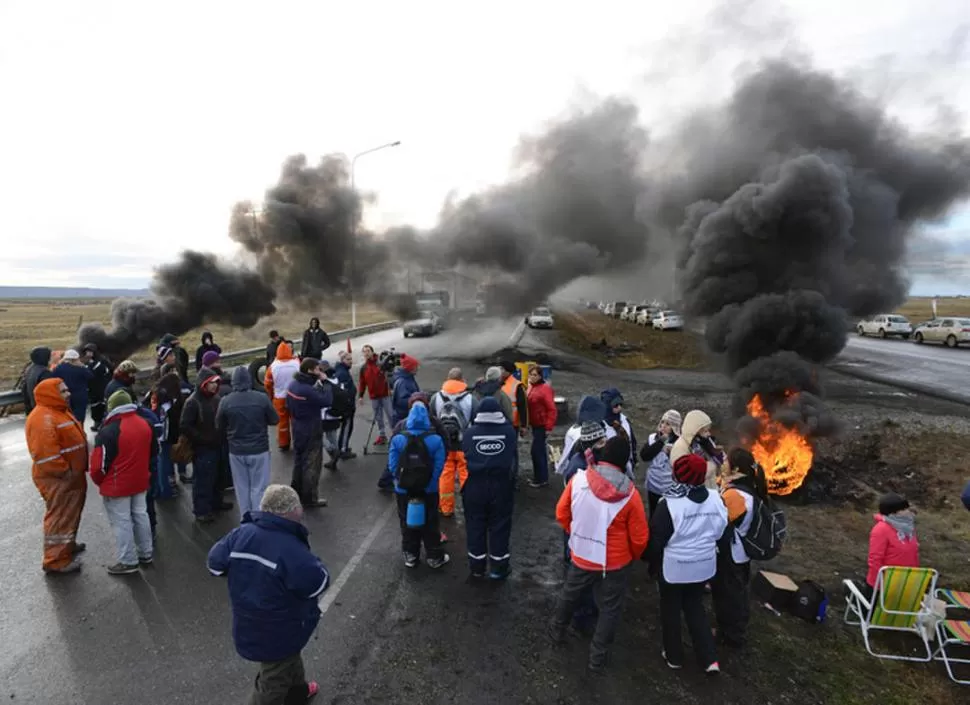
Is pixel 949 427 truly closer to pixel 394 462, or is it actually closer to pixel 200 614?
pixel 394 462

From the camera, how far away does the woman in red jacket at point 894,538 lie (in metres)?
4.00

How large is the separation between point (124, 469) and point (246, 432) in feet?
3.35

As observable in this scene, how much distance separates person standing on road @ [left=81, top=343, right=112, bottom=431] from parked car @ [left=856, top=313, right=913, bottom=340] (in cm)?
3539

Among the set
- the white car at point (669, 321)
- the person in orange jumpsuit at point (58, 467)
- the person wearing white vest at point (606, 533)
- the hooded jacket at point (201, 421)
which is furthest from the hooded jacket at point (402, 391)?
the white car at point (669, 321)

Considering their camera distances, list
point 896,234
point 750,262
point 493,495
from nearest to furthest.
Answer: point 493,495
point 750,262
point 896,234

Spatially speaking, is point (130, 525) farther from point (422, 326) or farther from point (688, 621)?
point (422, 326)

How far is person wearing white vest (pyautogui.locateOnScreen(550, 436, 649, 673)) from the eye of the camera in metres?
3.34

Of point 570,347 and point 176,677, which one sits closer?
point 176,677

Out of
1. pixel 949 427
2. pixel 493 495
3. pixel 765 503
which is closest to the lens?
pixel 765 503

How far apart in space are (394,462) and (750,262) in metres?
10.5

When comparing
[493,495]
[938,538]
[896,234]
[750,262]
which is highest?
[896,234]

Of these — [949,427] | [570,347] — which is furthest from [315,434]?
[570,347]

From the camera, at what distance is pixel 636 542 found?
3.43m

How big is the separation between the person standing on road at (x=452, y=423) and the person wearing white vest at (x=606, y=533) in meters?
1.91
